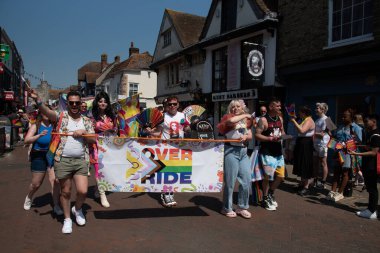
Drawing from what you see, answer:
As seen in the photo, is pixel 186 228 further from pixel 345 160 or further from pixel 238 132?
pixel 345 160

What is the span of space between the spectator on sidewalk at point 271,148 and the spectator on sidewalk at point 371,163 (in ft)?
4.25

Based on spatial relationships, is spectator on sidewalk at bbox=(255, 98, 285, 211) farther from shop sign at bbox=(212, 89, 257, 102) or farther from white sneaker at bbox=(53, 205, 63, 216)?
shop sign at bbox=(212, 89, 257, 102)

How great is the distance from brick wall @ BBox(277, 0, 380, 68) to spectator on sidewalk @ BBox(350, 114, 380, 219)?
556cm

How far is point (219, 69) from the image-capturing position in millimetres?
17969

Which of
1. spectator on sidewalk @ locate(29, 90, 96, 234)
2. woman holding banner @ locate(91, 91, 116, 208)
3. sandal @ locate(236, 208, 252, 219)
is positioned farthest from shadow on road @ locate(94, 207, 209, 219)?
spectator on sidewalk @ locate(29, 90, 96, 234)

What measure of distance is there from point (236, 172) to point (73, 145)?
2414mm

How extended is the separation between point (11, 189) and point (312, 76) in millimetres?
9858

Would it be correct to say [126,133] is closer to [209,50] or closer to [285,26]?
[285,26]

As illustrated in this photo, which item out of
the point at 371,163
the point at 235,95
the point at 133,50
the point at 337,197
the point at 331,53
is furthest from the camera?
the point at 133,50

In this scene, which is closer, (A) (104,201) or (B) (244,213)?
(B) (244,213)

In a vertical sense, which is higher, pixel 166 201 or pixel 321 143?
pixel 321 143

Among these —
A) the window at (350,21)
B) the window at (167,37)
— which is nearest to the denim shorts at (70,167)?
the window at (350,21)

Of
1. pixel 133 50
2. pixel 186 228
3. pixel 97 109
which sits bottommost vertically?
pixel 186 228

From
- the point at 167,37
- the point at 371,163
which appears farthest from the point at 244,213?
the point at 167,37
